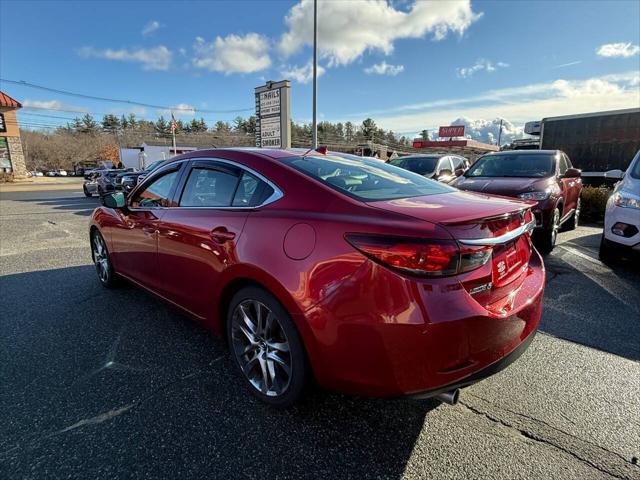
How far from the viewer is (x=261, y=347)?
7.59ft

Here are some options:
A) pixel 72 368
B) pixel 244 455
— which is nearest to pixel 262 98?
pixel 72 368

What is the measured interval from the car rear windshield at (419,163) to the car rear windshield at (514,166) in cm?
275

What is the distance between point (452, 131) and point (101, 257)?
73.0 m

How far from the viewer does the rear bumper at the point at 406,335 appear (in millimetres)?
1655

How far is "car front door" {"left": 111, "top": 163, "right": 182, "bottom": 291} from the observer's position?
3199mm

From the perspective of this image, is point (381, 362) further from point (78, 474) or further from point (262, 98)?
point (262, 98)

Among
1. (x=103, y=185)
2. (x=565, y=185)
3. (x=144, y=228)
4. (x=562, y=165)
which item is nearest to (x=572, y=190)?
(x=562, y=165)

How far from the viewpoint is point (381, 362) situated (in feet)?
5.71

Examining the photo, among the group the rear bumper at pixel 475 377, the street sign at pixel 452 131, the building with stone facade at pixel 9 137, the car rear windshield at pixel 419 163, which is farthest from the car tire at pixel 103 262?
the street sign at pixel 452 131

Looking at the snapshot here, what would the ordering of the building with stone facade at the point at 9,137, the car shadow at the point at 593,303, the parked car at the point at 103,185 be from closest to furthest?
the car shadow at the point at 593,303, the parked car at the point at 103,185, the building with stone facade at the point at 9,137

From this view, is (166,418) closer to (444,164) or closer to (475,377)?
(475,377)

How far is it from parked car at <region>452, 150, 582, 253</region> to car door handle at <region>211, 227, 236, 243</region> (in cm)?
415

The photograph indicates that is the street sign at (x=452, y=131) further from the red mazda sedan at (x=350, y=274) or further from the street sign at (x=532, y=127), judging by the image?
the red mazda sedan at (x=350, y=274)

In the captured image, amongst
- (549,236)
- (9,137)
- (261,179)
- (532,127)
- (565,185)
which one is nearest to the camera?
(261,179)
